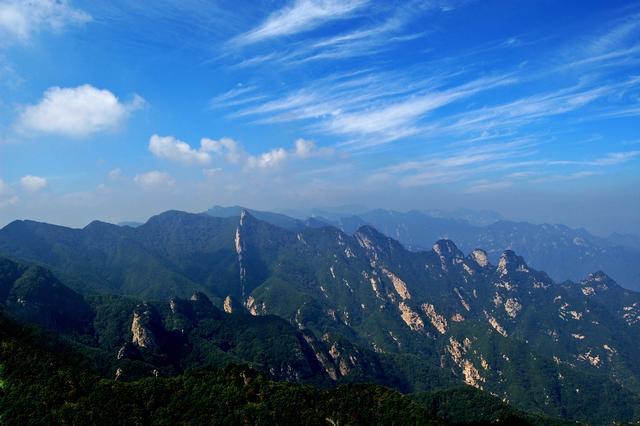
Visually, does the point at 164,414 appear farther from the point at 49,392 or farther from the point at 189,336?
the point at 189,336

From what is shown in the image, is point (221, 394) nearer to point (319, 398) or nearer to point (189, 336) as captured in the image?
point (319, 398)

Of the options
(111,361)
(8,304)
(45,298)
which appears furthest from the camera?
(45,298)

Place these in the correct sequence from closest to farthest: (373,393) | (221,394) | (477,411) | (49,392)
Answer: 1. (49,392)
2. (221,394)
3. (373,393)
4. (477,411)

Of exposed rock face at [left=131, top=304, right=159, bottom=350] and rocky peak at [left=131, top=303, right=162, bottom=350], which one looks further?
rocky peak at [left=131, top=303, right=162, bottom=350]

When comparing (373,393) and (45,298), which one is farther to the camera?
(45,298)

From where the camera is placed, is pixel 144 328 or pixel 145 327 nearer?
pixel 144 328

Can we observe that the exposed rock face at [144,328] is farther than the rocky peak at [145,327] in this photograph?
No

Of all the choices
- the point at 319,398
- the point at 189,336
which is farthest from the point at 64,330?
the point at 319,398

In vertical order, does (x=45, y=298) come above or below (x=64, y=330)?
above

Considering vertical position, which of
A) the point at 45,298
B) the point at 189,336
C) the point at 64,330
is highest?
the point at 45,298

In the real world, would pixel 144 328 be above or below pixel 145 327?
below
